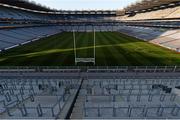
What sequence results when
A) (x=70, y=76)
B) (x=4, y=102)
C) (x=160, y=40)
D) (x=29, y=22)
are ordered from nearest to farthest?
(x=4, y=102) < (x=70, y=76) < (x=160, y=40) < (x=29, y=22)

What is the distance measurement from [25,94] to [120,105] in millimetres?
8181

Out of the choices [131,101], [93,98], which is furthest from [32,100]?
[131,101]

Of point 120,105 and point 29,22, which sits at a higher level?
point 29,22

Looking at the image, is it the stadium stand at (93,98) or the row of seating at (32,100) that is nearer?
the row of seating at (32,100)

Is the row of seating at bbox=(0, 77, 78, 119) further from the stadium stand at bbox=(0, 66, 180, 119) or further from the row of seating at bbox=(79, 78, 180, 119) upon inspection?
the row of seating at bbox=(79, 78, 180, 119)

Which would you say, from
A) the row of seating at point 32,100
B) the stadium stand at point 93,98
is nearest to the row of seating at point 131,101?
the stadium stand at point 93,98

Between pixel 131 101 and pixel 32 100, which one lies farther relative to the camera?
pixel 32 100

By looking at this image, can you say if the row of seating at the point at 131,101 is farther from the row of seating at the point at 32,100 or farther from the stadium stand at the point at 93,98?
the row of seating at the point at 32,100

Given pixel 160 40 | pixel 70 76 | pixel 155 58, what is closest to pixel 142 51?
pixel 155 58

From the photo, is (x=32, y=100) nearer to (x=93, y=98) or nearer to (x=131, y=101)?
(x=93, y=98)

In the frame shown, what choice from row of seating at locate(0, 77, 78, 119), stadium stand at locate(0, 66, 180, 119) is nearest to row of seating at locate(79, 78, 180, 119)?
stadium stand at locate(0, 66, 180, 119)

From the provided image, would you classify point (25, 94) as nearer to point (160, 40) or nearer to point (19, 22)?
point (160, 40)

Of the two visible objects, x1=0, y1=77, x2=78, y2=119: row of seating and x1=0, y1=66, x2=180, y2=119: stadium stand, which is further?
x1=0, y1=66, x2=180, y2=119: stadium stand

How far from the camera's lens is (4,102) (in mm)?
15383
